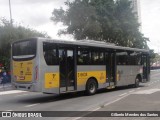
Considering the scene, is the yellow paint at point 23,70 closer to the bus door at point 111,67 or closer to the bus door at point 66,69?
the bus door at point 66,69

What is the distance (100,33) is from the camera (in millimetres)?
48188

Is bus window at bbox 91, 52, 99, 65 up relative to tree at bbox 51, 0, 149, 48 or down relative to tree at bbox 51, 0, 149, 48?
down

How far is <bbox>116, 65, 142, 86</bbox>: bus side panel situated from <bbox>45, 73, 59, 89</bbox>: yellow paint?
6.80 meters

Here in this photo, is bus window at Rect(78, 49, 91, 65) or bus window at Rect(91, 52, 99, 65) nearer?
bus window at Rect(78, 49, 91, 65)

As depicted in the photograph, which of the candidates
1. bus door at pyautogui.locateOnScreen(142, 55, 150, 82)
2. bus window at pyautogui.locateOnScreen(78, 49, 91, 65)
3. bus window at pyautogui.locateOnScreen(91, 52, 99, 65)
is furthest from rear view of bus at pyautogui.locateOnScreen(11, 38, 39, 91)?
bus door at pyautogui.locateOnScreen(142, 55, 150, 82)

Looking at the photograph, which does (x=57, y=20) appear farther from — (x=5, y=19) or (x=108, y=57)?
(x=108, y=57)

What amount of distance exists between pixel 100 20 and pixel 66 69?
101 feet

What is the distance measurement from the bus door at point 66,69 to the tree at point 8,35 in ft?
60.9

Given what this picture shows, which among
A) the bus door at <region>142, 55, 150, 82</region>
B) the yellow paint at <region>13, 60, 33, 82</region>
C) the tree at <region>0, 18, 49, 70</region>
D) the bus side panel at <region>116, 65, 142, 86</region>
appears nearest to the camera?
the yellow paint at <region>13, 60, 33, 82</region>

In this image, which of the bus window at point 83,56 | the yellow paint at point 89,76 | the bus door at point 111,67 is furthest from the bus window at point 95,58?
the bus door at point 111,67

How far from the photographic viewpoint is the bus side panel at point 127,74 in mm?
22484

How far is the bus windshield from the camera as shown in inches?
631

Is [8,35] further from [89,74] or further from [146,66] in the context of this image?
[89,74]

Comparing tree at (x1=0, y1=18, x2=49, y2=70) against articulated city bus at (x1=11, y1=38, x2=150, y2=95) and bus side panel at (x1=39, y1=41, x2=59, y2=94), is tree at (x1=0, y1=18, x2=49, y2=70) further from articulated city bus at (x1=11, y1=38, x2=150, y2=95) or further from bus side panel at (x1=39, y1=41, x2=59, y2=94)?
bus side panel at (x1=39, y1=41, x2=59, y2=94)
